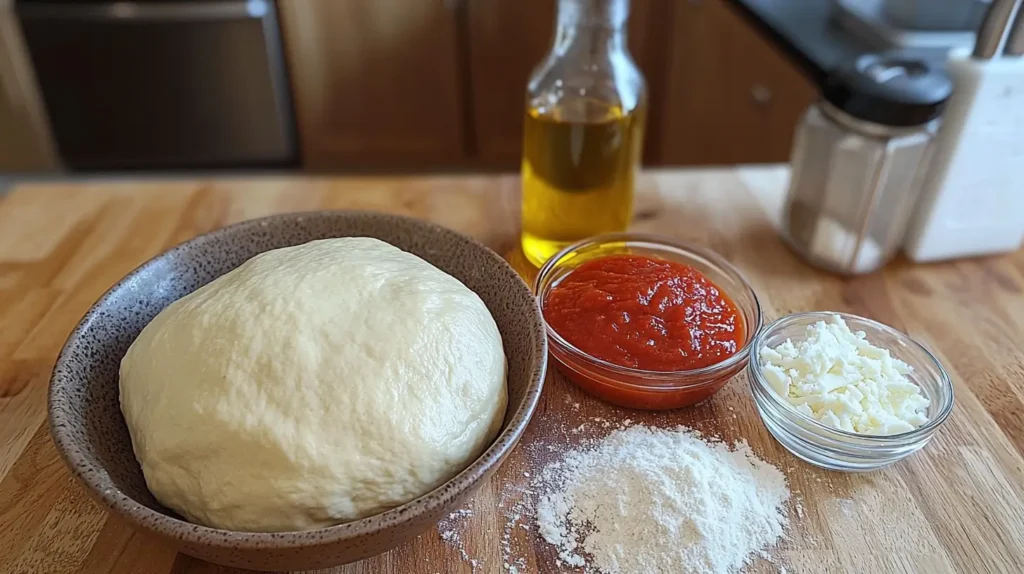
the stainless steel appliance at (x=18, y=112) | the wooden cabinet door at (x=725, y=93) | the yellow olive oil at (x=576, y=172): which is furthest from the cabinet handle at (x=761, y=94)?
the stainless steel appliance at (x=18, y=112)

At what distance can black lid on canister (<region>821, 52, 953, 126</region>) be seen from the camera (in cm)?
97

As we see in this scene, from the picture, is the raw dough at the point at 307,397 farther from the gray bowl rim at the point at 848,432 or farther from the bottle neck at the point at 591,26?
the bottle neck at the point at 591,26

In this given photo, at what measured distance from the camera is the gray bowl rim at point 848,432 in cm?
75

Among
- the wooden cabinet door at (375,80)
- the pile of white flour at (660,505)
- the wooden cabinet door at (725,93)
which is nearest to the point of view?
the pile of white flour at (660,505)

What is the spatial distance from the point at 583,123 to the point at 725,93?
135cm

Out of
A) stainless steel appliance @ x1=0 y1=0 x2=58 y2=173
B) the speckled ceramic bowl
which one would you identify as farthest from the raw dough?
stainless steel appliance @ x1=0 y1=0 x2=58 y2=173

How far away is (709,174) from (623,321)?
1.99 feet

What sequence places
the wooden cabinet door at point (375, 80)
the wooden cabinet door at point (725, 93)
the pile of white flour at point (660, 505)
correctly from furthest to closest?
the wooden cabinet door at point (375, 80) < the wooden cabinet door at point (725, 93) < the pile of white flour at point (660, 505)

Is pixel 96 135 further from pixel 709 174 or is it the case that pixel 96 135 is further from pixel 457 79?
pixel 709 174

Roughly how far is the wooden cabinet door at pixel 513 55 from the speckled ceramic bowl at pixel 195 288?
5.47 ft

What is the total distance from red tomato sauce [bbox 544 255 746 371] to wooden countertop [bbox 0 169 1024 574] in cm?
7

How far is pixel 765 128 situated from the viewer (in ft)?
6.59

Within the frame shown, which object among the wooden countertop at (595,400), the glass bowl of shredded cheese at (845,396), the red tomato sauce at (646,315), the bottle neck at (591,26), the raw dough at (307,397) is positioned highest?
the bottle neck at (591,26)

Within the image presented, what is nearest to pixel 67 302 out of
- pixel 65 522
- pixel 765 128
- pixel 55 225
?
pixel 55 225
